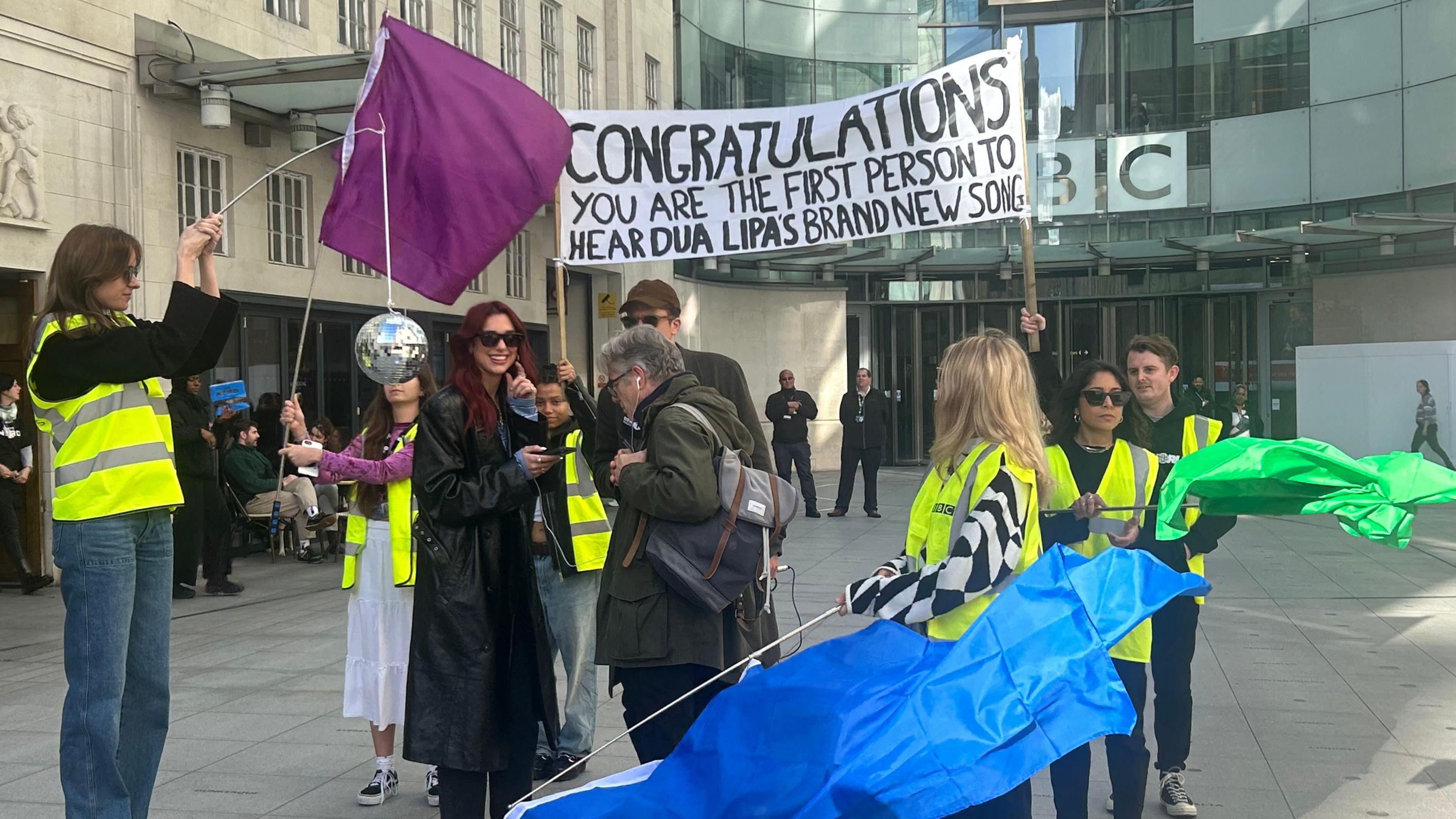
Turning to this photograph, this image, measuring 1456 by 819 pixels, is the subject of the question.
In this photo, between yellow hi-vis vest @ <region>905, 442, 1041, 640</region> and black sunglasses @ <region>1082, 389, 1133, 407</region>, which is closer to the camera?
yellow hi-vis vest @ <region>905, 442, 1041, 640</region>

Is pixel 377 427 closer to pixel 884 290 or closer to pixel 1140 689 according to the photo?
pixel 1140 689

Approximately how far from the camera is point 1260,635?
8.86 m

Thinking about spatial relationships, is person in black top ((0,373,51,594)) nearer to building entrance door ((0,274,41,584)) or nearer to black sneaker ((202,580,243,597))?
building entrance door ((0,274,41,584))

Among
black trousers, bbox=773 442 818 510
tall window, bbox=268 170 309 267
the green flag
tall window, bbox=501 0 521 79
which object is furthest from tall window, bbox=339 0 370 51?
the green flag

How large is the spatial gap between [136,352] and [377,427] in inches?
72.0

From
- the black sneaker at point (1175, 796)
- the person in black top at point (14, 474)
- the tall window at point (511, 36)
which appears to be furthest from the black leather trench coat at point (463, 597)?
the tall window at point (511, 36)

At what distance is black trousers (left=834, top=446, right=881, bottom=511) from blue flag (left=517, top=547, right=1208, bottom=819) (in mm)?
14655

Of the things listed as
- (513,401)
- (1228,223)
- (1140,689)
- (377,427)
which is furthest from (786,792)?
(1228,223)

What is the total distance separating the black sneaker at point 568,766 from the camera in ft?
18.2

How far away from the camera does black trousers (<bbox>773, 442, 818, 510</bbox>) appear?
58.1 feet

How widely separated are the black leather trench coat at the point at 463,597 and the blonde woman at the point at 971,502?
1.18m

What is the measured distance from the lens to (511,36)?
64.4 feet

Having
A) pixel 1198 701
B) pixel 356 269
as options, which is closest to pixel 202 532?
pixel 356 269

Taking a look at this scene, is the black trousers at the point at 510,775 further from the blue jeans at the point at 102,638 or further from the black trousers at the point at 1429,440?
the black trousers at the point at 1429,440
